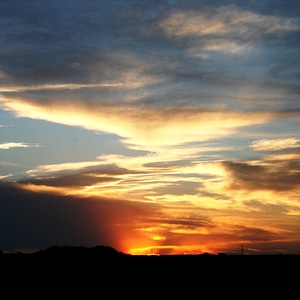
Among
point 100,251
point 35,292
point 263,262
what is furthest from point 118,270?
point 100,251

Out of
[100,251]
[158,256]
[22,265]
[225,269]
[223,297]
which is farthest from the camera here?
[100,251]

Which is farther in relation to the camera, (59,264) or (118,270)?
(59,264)

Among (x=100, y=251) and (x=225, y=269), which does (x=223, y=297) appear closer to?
(x=225, y=269)

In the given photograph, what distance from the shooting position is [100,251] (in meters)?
120

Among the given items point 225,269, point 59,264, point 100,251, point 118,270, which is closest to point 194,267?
point 225,269

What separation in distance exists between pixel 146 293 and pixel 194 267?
43.9 ft

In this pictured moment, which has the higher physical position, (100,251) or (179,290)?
(100,251)

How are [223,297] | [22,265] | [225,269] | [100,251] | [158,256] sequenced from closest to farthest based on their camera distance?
1. [223,297]
2. [225,269]
3. [22,265]
4. [158,256]
5. [100,251]

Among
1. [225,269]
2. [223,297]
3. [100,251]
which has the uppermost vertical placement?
[100,251]

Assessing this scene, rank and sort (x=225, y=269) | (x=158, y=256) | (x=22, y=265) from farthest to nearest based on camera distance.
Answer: (x=158, y=256) → (x=22, y=265) → (x=225, y=269)

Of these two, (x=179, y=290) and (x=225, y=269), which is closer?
(x=179, y=290)

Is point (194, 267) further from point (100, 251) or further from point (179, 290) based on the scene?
point (100, 251)

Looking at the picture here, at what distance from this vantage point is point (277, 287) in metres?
73.6

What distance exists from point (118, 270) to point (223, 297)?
57.8 feet
